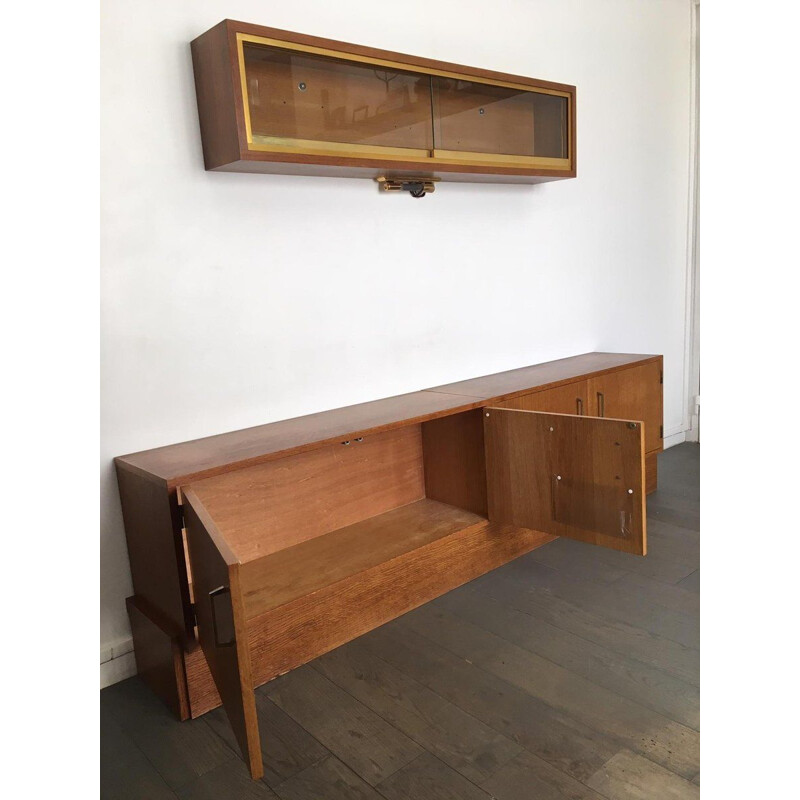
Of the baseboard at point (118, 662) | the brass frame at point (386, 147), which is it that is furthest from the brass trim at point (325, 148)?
the baseboard at point (118, 662)

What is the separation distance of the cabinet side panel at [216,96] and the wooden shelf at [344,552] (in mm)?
1296

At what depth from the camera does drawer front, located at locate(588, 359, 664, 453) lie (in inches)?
124

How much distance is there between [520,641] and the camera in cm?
230

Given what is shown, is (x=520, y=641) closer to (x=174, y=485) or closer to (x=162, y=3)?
(x=174, y=485)

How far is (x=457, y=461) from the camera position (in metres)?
2.87

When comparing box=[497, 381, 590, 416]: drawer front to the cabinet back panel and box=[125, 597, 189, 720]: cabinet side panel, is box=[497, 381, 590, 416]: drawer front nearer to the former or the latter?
the cabinet back panel

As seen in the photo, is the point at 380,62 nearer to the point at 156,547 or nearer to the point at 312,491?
the point at 312,491

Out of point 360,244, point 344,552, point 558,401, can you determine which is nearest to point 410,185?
point 360,244

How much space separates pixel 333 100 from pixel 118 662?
6.26 feet

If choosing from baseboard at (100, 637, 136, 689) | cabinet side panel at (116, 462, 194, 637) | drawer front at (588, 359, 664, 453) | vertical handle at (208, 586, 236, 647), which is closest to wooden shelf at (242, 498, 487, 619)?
cabinet side panel at (116, 462, 194, 637)

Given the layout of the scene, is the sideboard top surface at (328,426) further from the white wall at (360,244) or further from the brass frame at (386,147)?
the brass frame at (386,147)
